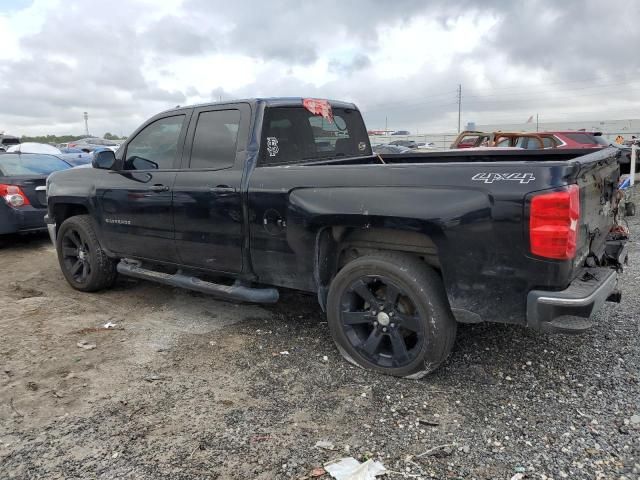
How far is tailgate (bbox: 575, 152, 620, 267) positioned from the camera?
9.87ft

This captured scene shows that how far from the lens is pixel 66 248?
5734 millimetres

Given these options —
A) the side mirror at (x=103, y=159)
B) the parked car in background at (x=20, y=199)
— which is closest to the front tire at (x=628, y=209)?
the side mirror at (x=103, y=159)

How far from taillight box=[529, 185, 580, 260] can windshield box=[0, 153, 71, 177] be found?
24.3 feet

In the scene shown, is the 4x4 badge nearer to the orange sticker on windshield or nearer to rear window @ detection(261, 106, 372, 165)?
rear window @ detection(261, 106, 372, 165)

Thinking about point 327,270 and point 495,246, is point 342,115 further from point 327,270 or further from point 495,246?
point 495,246

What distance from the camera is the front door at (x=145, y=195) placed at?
4.57 meters

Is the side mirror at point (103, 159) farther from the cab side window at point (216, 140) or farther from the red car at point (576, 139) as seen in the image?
the red car at point (576, 139)

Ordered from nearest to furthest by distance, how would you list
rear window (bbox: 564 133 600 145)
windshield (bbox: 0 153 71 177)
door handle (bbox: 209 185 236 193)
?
door handle (bbox: 209 185 236 193) → windshield (bbox: 0 153 71 177) → rear window (bbox: 564 133 600 145)

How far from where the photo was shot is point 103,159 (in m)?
4.96

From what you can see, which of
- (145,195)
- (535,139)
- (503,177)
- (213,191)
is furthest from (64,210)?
(535,139)

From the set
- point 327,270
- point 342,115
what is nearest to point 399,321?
point 327,270

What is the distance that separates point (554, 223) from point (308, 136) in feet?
7.75

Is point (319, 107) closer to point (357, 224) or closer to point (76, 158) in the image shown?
point (357, 224)

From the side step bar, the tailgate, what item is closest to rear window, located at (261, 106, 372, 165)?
the side step bar
